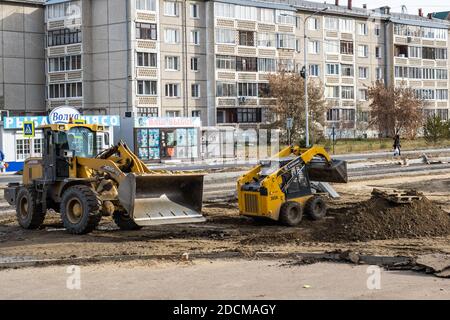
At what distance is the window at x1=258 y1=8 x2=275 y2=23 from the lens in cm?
7192

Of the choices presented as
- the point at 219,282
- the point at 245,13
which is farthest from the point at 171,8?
the point at 219,282

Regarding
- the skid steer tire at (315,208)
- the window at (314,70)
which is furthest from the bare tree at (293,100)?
the skid steer tire at (315,208)

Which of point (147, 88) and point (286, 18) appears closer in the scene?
point (147, 88)

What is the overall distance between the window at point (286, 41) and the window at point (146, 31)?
15428 mm

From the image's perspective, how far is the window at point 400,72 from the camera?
87.2m

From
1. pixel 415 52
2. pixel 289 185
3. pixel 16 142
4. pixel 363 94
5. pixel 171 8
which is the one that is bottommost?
pixel 289 185

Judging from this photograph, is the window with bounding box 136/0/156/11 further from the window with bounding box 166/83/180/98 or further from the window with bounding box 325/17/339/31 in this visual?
the window with bounding box 325/17/339/31

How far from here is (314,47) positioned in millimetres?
78500

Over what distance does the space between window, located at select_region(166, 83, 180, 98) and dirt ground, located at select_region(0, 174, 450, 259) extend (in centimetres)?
4536

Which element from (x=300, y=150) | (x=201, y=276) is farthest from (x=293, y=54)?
(x=201, y=276)

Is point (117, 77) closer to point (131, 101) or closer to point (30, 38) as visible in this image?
point (131, 101)

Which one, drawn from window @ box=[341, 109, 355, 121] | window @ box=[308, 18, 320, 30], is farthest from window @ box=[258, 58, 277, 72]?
window @ box=[341, 109, 355, 121]

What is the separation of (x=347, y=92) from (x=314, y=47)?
709 centimetres

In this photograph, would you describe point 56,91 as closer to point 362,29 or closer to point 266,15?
point 266,15
